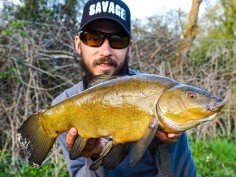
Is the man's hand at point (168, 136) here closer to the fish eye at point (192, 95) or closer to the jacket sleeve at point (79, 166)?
the fish eye at point (192, 95)

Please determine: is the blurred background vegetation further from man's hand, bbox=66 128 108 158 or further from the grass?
man's hand, bbox=66 128 108 158

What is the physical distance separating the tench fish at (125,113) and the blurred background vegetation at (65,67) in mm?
2663

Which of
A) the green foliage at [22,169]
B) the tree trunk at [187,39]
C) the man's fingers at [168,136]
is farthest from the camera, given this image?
the tree trunk at [187,39]

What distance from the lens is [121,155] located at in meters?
2.14

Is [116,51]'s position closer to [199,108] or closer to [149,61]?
[199,108]

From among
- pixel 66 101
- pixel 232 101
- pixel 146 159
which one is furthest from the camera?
pixel 232 101

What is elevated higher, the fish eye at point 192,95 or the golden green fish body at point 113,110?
the fish eye at point 192,95

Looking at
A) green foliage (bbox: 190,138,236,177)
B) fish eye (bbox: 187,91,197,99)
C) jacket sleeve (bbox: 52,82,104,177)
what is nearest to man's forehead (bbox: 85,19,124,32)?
jacket sleeve (bbox: 52,82,104,177)

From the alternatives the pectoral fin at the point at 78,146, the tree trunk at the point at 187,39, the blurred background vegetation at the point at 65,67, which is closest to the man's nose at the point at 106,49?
the pectoral fin at the point at 78,146

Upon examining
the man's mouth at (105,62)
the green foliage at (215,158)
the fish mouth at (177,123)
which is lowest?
the green foliage at (215,158)

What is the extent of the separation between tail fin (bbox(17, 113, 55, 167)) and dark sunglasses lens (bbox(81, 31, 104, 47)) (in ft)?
3.40

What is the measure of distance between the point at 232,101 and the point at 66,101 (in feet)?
19.5

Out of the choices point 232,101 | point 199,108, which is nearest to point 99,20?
point 199,108

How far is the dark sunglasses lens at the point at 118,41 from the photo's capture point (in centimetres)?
309
